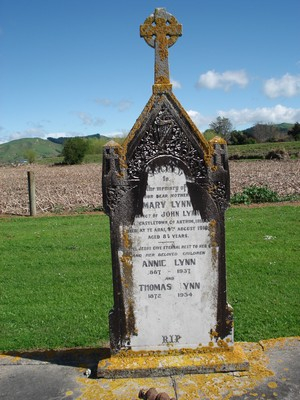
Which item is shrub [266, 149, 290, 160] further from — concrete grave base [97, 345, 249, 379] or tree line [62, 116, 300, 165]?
concrete grave base [97, 345, 249, 379]

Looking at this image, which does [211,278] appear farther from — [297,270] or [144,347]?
[297,270]

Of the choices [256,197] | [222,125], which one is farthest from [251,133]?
[256,197]

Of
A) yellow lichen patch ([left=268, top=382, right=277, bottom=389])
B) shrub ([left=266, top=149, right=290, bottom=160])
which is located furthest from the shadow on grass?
shrub ([left=266, top=149, right=290, bottom=160])

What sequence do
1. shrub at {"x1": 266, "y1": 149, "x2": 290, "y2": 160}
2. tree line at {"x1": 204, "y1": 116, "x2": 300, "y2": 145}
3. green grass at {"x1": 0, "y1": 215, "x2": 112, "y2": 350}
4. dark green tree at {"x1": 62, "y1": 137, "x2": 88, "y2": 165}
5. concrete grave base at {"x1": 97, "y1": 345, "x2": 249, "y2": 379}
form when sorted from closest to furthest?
concrete grave base at {"x1": 97, "y1": 345, "x2": 249, "y2": 379} < green grass at {"x1": 0, "y1": 215, "x2": 112, "y2": 350} < shrub at {"x1": 266, "y1": 149, "x2": 290, "y2": 160} < dark green tree at {"x1": 62, "y1": 137, "x2": 88, "y2": 165} < tree line at {"x1": 204, "y1": 116, "x2": 300, "y2": 145}

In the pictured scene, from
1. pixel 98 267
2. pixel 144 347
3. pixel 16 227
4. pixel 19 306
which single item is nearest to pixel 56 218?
pixel 16 227

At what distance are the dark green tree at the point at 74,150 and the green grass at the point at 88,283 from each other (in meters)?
54.1

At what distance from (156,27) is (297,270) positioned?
19.2 feet

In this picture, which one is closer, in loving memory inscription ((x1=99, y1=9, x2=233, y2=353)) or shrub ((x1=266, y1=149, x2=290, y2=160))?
in loving memory inscription ((x1=99, y1=9, x2=233, y2=353))

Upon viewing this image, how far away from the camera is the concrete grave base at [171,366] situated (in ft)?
12.7

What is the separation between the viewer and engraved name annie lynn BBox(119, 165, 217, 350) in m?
3.98

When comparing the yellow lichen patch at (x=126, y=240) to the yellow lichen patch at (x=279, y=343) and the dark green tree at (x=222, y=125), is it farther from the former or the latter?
the dark green tree at (x=222, y=125)

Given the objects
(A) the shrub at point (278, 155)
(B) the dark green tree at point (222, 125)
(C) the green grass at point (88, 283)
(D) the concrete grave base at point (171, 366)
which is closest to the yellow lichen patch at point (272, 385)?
(D) the concrete grave base at point (171, 366)

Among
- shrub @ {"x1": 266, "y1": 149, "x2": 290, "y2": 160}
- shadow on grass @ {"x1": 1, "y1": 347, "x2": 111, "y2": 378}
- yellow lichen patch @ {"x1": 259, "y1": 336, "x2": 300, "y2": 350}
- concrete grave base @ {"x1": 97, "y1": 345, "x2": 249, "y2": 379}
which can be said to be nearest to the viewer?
concrete grave base @ {"x1": 97, "y1": 345, "x2": 249, "y2": 379}

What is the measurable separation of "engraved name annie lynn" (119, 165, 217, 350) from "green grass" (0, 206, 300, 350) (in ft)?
6.35
